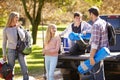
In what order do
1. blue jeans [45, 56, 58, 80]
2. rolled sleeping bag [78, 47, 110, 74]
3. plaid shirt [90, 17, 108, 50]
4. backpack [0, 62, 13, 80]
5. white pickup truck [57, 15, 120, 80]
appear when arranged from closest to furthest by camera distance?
rolled sleeping bag [78, 47, 110, 74] → plaid shirt [90, 17, 108, 50] → white pickup truck [57, 15, 120, 80] → blue jeans [45, 56, 58, 80] → backpack [0, 62, 13, 80]

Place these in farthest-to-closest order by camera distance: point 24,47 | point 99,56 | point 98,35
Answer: point 24,47, point 98,35, point 99,56

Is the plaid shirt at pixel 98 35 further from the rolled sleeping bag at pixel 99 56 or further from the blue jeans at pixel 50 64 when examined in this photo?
the blue jeans at pixel 50 64

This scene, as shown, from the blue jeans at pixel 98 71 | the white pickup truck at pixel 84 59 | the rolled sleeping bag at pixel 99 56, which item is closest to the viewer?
the rolled sleeping bag at pixel 99 56

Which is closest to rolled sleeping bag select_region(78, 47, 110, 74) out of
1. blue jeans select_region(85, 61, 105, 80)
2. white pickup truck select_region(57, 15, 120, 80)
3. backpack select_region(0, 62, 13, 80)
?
blue jeans select_region(85, 61, 105, 80)

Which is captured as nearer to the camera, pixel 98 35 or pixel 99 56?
pixel 99 56

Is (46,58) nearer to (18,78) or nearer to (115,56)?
(115,56)

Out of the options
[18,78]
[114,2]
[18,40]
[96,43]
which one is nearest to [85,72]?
[96,43]

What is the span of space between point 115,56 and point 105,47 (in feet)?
3.48

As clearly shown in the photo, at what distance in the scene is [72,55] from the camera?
951 centimetres

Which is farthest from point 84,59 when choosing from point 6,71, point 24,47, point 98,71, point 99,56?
point 6,71

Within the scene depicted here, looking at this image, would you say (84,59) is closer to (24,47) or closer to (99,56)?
(99,56)

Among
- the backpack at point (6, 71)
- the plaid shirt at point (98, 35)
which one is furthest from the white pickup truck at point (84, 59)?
the backpack at point (6, 71)

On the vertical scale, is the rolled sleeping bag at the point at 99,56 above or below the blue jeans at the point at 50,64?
above

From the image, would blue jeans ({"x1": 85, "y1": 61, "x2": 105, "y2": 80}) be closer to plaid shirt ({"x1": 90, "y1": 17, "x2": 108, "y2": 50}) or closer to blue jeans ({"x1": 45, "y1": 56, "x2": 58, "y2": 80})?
plaid shirt ({"x1": 90, "y1": 17, "x2": 108, "y2": 50})
